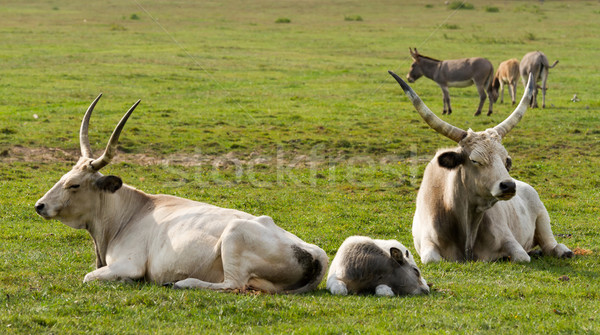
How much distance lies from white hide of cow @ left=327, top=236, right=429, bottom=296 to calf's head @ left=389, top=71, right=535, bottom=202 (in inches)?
70.7

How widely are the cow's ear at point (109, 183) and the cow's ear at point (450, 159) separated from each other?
4123mm

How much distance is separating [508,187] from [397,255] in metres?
1.89

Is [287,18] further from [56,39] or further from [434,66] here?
[434,66]

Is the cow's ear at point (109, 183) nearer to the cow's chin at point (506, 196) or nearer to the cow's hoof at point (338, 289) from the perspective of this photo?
the cow's hoof at point (338, 289)

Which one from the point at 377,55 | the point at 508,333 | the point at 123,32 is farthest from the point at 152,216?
the point at 123,32

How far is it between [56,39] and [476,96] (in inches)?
1036

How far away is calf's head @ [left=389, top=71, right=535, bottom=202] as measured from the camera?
32.0 feet

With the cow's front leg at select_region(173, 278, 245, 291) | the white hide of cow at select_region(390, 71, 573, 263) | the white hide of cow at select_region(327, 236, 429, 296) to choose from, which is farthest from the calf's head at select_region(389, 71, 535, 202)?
the cow's front leg at select_region(173, 278, 245, 291)

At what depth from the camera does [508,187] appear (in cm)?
953

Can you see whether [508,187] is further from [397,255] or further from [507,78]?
[507,78]

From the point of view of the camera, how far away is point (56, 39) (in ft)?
152

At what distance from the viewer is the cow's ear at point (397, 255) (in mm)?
8570

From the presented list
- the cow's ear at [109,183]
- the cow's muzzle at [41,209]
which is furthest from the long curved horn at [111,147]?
the cow's muzzle at [41,209]

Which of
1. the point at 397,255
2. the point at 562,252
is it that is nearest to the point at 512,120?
the point at 562,252
